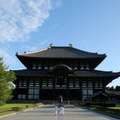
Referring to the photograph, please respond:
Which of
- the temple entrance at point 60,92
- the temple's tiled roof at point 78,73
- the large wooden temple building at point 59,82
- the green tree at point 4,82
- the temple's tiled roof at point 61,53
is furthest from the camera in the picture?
the temple's tiled roof at point 61,53

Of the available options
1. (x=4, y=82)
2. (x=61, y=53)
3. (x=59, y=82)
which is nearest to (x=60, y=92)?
(x=59, y=82)

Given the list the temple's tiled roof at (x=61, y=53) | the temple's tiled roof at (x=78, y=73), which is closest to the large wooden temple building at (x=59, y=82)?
the temple's tiled roof at (x=78, y=73)

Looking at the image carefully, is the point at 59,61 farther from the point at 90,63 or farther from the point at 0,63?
the point at 0,63

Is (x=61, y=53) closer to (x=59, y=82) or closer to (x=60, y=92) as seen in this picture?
(x=59, y=82)

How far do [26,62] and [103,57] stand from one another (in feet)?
74.5

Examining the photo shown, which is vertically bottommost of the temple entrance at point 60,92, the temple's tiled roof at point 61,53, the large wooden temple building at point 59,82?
the temple entrance at point 60,92

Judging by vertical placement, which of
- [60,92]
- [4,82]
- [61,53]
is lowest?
[60,92]

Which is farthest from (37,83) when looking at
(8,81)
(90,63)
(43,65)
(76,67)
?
(8,81)

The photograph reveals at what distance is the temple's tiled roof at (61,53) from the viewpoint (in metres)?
46.4

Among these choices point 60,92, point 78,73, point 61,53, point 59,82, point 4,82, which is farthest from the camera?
point 61,53

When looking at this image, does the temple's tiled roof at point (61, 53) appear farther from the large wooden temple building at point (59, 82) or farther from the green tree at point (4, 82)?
the green tree at point (4, 82)

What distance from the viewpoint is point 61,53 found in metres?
50.8

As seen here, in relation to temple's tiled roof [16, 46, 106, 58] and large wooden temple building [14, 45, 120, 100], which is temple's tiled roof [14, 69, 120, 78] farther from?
temple's tiled roof [16, 46, 106, 58]

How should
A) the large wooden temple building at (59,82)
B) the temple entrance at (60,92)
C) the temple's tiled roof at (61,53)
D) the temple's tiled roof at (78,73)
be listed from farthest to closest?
1. the temple's tiled roof at (61,53)
2. the temple entrance at (60,92)
3. the large wooden temple building at (59,82)
4. the temple's tiled roof at (78,73)
